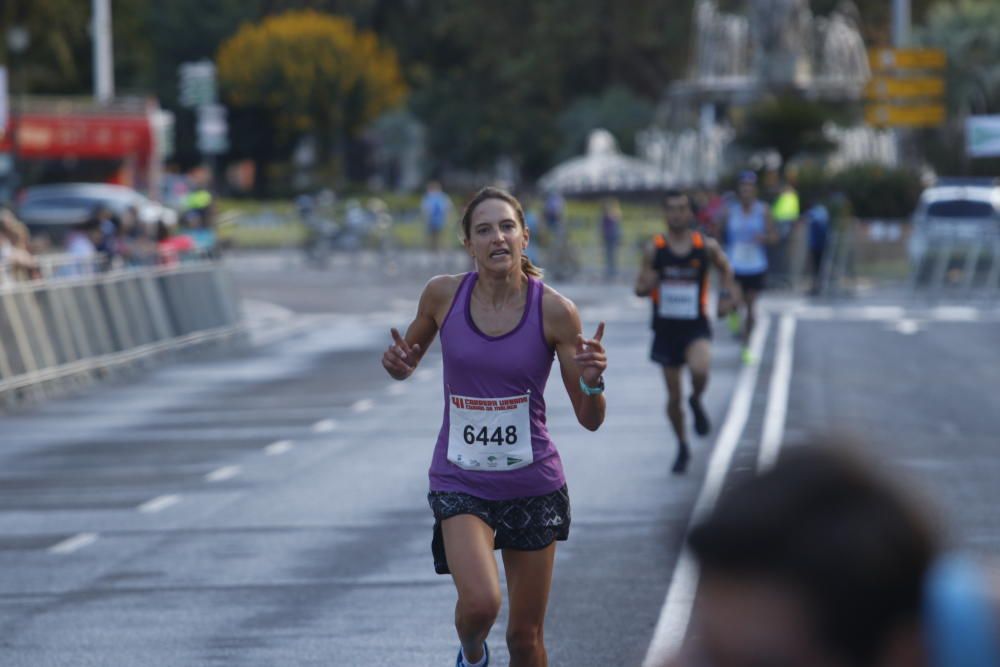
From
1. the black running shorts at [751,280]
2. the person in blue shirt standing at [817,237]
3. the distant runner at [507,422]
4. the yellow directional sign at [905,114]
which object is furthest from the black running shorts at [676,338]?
the yellow directional sign at [905,114]

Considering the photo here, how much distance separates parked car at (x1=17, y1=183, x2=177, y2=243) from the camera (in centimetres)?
4081

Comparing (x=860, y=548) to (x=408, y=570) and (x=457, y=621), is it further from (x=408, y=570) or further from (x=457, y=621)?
(x=408, y=570)

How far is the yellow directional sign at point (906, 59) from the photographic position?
43.9 metres

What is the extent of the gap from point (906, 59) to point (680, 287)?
31645mm

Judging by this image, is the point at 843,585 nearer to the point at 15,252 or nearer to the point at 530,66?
the point at 15,252

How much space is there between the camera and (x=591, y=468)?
45.6 ft

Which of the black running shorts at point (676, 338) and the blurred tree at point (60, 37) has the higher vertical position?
the black running shorts at point (676, 338)

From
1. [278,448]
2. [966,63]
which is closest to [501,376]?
[278,448]

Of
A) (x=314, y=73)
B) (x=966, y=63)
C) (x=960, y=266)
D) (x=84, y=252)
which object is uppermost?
(x=84, y=252)

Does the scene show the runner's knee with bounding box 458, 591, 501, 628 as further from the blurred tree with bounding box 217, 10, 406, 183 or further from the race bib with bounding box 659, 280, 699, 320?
the blurred tree with bounding box 217, 10, 406, 183

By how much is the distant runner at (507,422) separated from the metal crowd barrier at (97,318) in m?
13.0

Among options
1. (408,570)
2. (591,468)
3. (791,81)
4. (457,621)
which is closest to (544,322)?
(457,621)

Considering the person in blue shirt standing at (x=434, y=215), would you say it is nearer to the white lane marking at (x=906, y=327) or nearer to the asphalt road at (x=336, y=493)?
the white lane marking at (x=906, y=327)

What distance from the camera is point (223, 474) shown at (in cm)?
1412
